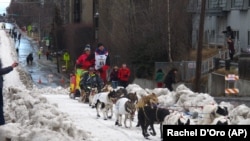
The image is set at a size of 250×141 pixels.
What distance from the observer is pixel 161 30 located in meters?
49.3

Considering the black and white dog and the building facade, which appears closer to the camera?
the black and white dog

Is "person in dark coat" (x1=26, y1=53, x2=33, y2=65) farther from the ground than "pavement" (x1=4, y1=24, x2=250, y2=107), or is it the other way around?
"person in dark coat" (x1=26, y1=53, x2=33, y2=65)

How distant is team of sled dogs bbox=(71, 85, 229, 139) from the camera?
13.0m

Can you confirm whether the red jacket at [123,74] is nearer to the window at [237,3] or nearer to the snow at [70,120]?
the snow at [70,120]

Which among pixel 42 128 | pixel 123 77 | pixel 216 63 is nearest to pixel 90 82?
pixel 123 77

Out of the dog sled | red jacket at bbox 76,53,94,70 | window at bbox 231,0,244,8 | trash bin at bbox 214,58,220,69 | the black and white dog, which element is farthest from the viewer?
window at bbox 231,0,244,8

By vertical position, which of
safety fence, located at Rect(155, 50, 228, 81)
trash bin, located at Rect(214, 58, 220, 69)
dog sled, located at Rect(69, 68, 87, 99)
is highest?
dog sled, located at Rect(69, 68, 87, 99)

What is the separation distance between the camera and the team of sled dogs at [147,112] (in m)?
13.0

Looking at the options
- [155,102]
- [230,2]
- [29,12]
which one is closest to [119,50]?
[230,2]

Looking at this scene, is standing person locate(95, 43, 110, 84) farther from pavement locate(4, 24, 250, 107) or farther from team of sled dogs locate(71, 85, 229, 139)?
pavement locate(4, 24, 250, 107)

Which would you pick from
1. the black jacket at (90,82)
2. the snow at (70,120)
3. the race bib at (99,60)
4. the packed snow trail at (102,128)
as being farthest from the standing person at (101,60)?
the packed snow trail at (102,128)

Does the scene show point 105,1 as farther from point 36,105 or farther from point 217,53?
point 36,105

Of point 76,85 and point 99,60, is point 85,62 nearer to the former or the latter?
point 99,60

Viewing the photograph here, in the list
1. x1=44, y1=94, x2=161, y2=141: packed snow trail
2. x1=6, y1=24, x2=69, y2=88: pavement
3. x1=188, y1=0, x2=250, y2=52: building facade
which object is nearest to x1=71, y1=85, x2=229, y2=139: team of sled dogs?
x1=44, y1=94, x2=161, y2=141: packed snow trail
